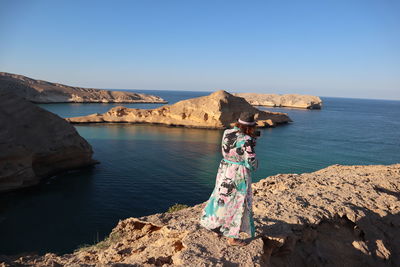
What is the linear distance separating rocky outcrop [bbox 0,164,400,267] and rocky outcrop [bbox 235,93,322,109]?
126524 millimetres

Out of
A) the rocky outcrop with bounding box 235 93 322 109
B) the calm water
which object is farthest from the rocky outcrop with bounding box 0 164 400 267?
the rocky outcrop with bounding box 235 93 322 109

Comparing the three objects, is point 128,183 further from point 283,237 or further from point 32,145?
point 283,237

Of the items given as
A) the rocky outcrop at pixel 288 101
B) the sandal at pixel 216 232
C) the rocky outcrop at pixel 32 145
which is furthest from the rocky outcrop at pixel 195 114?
the rocky outcrop at pixel 288 101

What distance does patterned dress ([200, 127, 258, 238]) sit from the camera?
413cm

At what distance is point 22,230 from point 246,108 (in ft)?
159

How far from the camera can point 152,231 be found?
5.88 meters

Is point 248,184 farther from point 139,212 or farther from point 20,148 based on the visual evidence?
point 20,148

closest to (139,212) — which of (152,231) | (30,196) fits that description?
(30,196)

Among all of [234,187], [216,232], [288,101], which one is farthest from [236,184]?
[288,101]

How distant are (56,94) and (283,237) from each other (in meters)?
119

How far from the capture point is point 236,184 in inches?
167

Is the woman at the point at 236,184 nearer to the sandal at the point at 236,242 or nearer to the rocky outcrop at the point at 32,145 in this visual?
the sandal at the point at 236,242

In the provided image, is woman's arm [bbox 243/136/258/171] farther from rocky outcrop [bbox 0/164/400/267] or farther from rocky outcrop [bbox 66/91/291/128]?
rocky outcrop [bbox 66/91/291/128]

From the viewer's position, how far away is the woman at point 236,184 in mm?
4121
